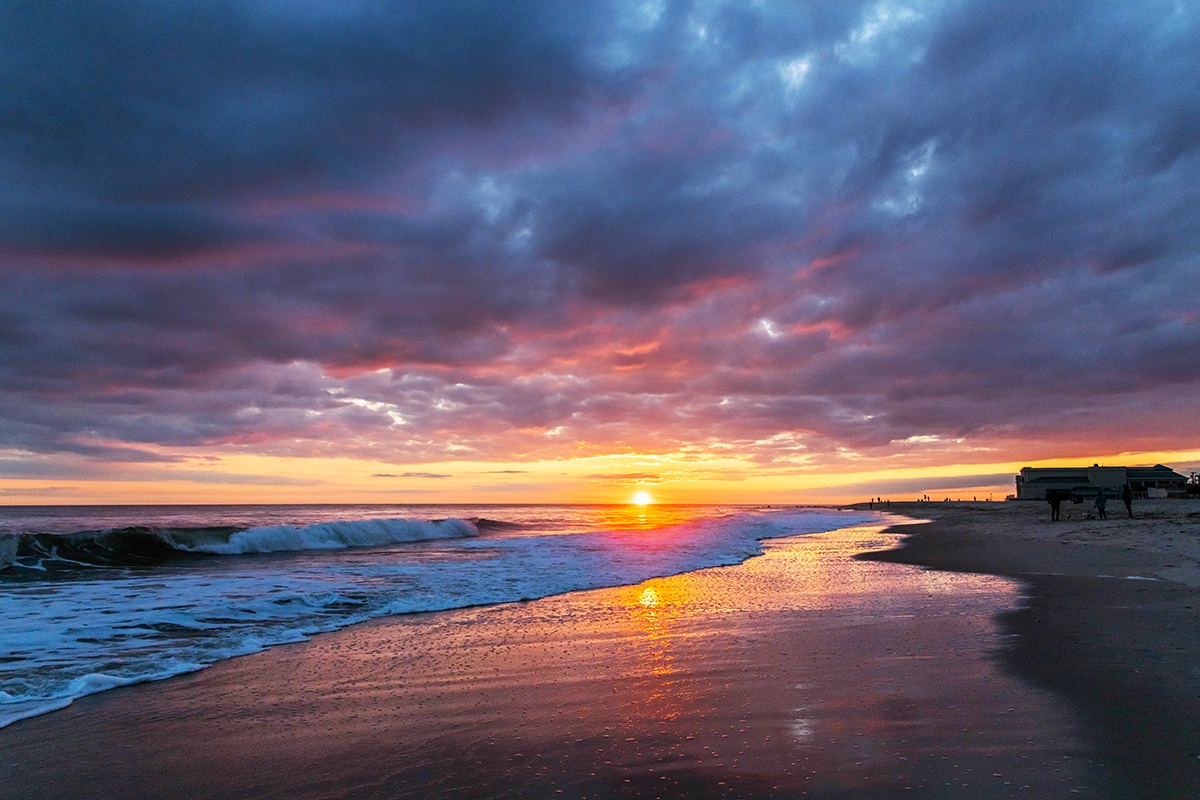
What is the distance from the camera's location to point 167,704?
737 centimetres

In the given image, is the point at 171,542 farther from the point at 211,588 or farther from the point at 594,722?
the point at 594,722

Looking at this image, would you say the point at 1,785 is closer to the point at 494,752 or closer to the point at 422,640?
the point at 494,752

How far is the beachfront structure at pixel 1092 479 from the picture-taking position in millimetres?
93188

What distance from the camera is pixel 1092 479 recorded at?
9831 centimetres

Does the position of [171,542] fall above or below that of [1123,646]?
above

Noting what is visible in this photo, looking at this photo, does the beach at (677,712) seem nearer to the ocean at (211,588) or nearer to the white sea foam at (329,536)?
the ocean at (211,588)

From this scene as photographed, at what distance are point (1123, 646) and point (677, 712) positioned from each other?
607 centimetres

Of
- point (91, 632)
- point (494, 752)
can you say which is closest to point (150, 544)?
point (91, 632)

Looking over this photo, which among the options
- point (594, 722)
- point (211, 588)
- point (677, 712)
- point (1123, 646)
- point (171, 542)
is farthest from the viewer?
point (171, 542)

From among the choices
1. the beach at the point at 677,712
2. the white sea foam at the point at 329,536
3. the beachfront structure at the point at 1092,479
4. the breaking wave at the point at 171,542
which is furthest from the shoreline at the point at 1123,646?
the beachfront structure at the point at 1092,479

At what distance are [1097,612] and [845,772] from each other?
880 cm

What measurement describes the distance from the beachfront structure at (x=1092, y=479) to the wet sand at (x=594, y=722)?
312ft

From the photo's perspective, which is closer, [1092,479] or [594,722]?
[594,722]

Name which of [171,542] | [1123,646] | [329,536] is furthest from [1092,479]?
[171,542]
